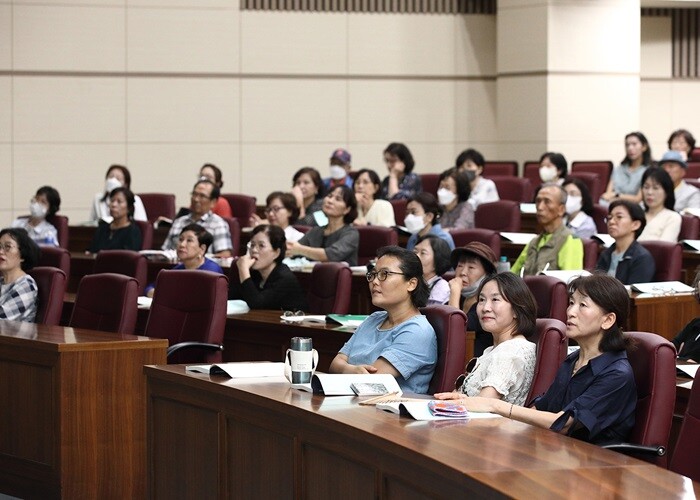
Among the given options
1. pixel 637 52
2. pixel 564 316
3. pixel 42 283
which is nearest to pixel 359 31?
pixel 637 52

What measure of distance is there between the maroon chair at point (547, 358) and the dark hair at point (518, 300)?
0.07 metres

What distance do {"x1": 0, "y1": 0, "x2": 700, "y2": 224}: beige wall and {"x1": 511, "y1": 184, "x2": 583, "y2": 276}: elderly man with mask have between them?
670cm

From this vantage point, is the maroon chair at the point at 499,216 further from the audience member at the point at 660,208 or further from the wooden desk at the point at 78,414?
the wooden desk at the point at 78,414

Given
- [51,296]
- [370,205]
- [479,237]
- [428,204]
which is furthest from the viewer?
[370,205]

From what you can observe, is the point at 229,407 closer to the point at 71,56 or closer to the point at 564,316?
the point at 564,316

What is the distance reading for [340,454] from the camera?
368 cm

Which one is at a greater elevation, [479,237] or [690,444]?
[479,237]

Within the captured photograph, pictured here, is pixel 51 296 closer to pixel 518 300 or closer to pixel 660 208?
pixel 518 300

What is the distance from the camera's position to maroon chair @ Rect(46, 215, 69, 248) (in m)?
11.0

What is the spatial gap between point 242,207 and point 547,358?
801cm

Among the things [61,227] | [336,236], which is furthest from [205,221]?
[61,227]

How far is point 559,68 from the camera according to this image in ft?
47.8


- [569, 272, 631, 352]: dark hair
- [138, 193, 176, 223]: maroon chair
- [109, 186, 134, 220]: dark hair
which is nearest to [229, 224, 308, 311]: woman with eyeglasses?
[109, 186, 134, 220]: dark hair

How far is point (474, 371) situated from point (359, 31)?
410 inches
